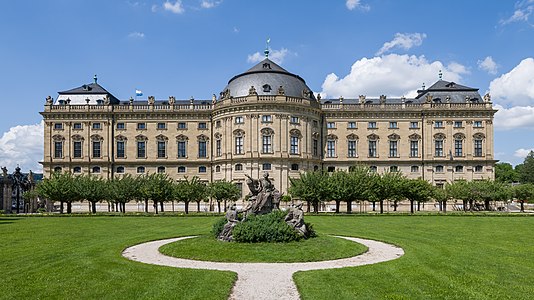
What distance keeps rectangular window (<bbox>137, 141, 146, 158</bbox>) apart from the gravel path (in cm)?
5512

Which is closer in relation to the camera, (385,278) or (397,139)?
(385,278)

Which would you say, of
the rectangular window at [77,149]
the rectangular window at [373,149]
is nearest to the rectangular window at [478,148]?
the rectangular window at [373,149]

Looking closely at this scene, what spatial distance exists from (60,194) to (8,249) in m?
37.3

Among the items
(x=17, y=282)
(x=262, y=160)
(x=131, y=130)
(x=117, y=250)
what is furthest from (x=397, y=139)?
(x=17, y=282)

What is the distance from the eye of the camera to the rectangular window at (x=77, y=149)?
248 ft

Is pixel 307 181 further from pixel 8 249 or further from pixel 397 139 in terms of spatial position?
pixel 8 249

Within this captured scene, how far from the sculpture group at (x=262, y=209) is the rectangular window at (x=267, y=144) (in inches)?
1689

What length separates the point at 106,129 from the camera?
248ft

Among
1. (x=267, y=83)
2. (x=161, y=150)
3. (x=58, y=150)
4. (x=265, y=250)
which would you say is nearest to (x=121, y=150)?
(x=161, y=150)

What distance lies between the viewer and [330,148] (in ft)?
247

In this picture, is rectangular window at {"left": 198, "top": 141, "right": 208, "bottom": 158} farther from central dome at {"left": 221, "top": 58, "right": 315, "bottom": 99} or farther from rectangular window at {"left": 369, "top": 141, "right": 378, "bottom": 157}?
rectangular window at {"left": 369, "top": 141, "right": 378, "bottom": 157}

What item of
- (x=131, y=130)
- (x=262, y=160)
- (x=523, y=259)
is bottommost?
(x=523, y=259)

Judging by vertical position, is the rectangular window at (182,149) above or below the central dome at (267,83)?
below

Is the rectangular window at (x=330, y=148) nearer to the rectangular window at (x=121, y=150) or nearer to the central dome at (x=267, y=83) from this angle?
the central dome at (x=267, y=83)
